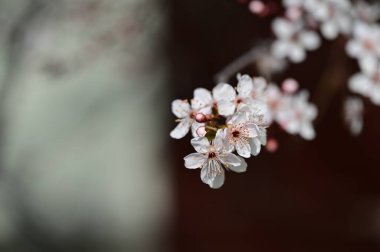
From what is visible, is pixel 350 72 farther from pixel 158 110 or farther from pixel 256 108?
pixel 256 108

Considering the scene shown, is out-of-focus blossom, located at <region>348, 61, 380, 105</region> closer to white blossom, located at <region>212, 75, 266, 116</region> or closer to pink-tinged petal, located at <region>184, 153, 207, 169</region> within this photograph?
white blossom, located at <region>212, 75, 266, 116</region>

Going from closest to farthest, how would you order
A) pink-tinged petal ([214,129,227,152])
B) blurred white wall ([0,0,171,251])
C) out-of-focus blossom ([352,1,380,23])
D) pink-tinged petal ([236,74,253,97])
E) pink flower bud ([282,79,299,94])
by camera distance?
1. pink-tinged petal ([214,129,227,152])
2. pink-tinged petal ([236,74,253,97])
3. pink flower bud ([282,79,299,94])
4. out-of-focus blossom ([352,1,380,23])
5. blurred white wall ([0,0,171,251])

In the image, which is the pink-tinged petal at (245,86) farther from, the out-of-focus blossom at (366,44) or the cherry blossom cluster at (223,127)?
the out-of-focus blossom at (366,44)

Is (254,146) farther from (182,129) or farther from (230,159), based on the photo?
(182,129)

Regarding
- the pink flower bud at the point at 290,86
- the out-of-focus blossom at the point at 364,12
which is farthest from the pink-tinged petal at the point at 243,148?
the out-of-focus blossom at the point at 364,12

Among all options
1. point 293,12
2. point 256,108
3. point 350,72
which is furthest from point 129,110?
point 256,108

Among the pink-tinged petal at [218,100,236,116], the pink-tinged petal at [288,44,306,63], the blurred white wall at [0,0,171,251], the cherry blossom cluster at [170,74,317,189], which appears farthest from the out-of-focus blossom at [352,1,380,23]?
the blurred white wall at [0,0,171,251]

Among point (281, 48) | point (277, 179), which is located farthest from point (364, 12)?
point (277, 179)
